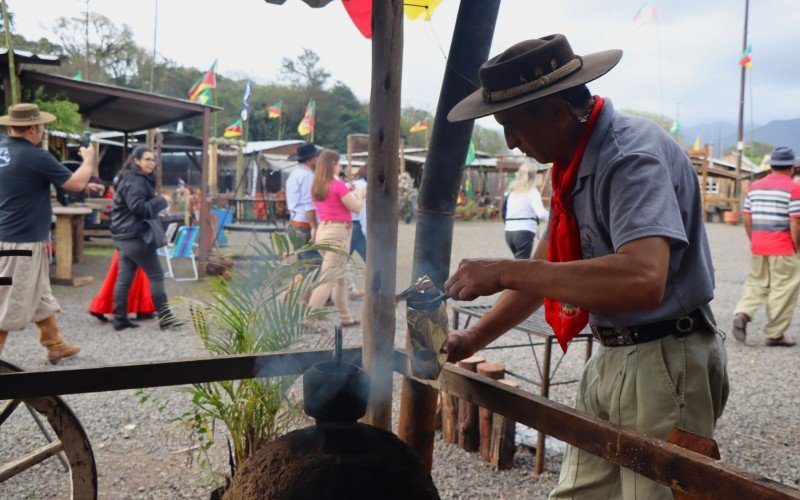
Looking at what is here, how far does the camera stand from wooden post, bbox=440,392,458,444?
4.07 meters

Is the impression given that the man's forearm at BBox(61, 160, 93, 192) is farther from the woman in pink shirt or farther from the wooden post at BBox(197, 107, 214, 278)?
the wooden post at BBox(197, 107, 214, 278)

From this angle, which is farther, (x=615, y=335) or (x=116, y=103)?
(x=116, y=103)

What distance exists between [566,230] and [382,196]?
0.63m

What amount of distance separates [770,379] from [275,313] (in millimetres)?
4633

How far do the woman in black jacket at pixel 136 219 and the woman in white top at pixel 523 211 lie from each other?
4176 millimetres

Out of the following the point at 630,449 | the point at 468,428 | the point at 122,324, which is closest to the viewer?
the point at 630,449

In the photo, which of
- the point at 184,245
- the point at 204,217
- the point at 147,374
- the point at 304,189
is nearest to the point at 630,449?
the point at 147,374

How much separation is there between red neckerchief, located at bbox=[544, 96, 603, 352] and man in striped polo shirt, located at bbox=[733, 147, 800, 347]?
5.43 meters

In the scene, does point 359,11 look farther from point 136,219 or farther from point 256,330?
point 136,219

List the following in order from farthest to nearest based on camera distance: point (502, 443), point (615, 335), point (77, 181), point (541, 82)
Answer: point (77, 181) < point (502, 443) < point (615, 335) < point (541, 82)

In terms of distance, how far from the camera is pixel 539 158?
1.81m

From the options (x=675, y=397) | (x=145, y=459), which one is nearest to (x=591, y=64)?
(x=675, y=397)

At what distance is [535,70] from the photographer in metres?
1.67

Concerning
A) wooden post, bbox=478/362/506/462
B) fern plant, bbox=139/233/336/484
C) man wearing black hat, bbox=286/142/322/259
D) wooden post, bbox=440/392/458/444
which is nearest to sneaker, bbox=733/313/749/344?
wooden post, bbox=478/362/506/462
